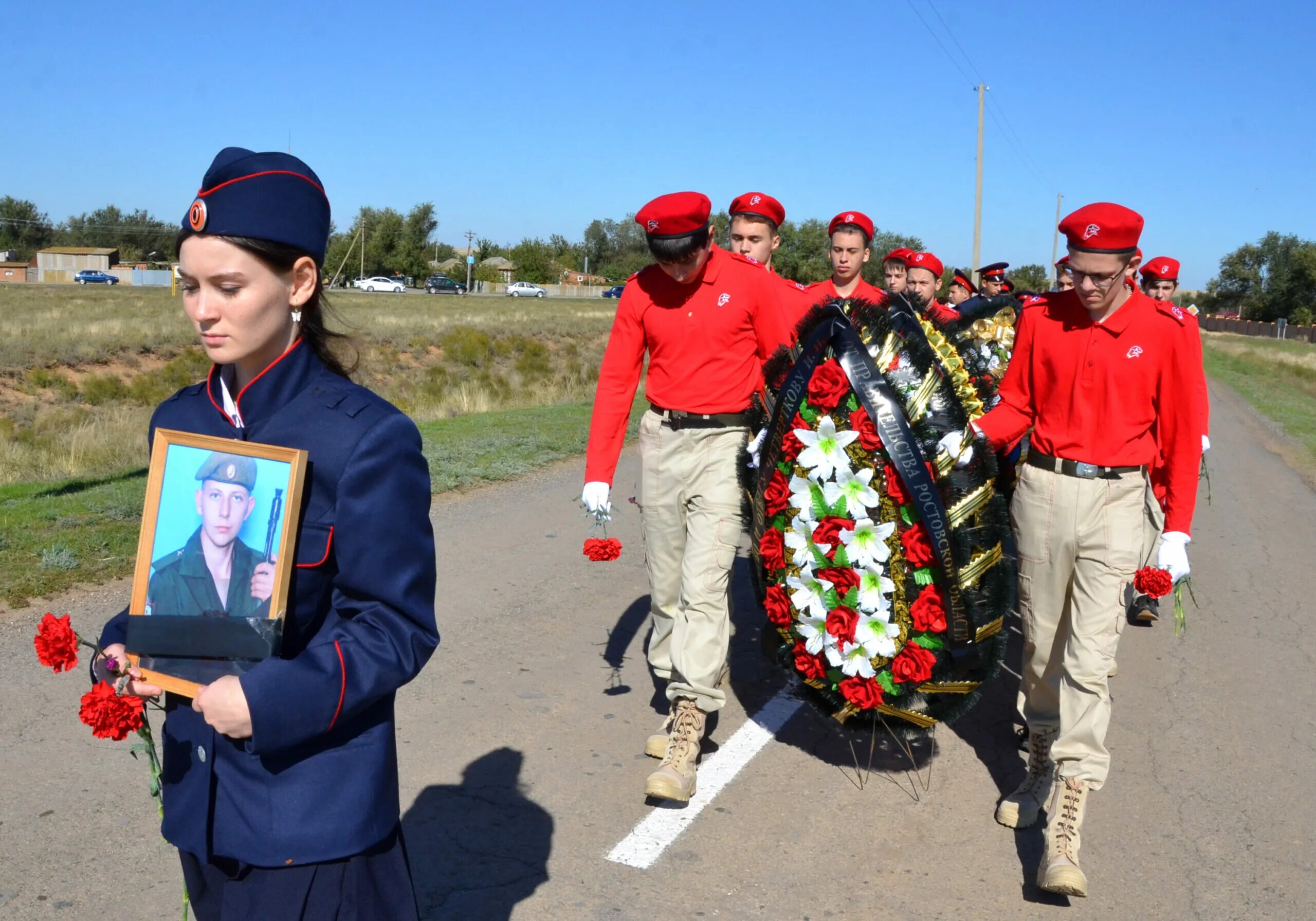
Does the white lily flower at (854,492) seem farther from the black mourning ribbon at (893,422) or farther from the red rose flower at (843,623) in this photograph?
the red rose flower at (843,623)

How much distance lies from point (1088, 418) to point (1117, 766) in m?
1.82

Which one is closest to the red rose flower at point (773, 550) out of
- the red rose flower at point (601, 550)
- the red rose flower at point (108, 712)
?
the red rose flower at point (601, 550)

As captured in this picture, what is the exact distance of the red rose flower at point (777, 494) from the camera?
4777 mm

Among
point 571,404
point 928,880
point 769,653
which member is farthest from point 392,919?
point 571,404

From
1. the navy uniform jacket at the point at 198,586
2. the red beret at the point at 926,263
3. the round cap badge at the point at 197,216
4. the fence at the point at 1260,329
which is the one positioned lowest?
the navy uniform jacket at the point at 198,586

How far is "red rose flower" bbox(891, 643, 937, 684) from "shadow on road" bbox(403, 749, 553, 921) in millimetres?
1474

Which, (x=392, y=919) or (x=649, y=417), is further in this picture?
(x=649, y=417)

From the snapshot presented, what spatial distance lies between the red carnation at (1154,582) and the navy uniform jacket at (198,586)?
11.2ft

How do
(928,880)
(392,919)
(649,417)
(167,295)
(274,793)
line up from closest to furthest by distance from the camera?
(274,793) < (392,919) < (928,880) < (649,417) < (167,295)

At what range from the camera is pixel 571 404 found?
20828mm

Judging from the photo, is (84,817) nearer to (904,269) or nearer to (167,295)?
(904,269)

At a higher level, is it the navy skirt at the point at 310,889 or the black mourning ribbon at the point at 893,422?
the black mourning ribbon at the point at 893,422

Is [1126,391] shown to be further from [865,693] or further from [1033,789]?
[1033,789]

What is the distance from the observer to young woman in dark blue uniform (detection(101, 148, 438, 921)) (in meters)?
1.99
